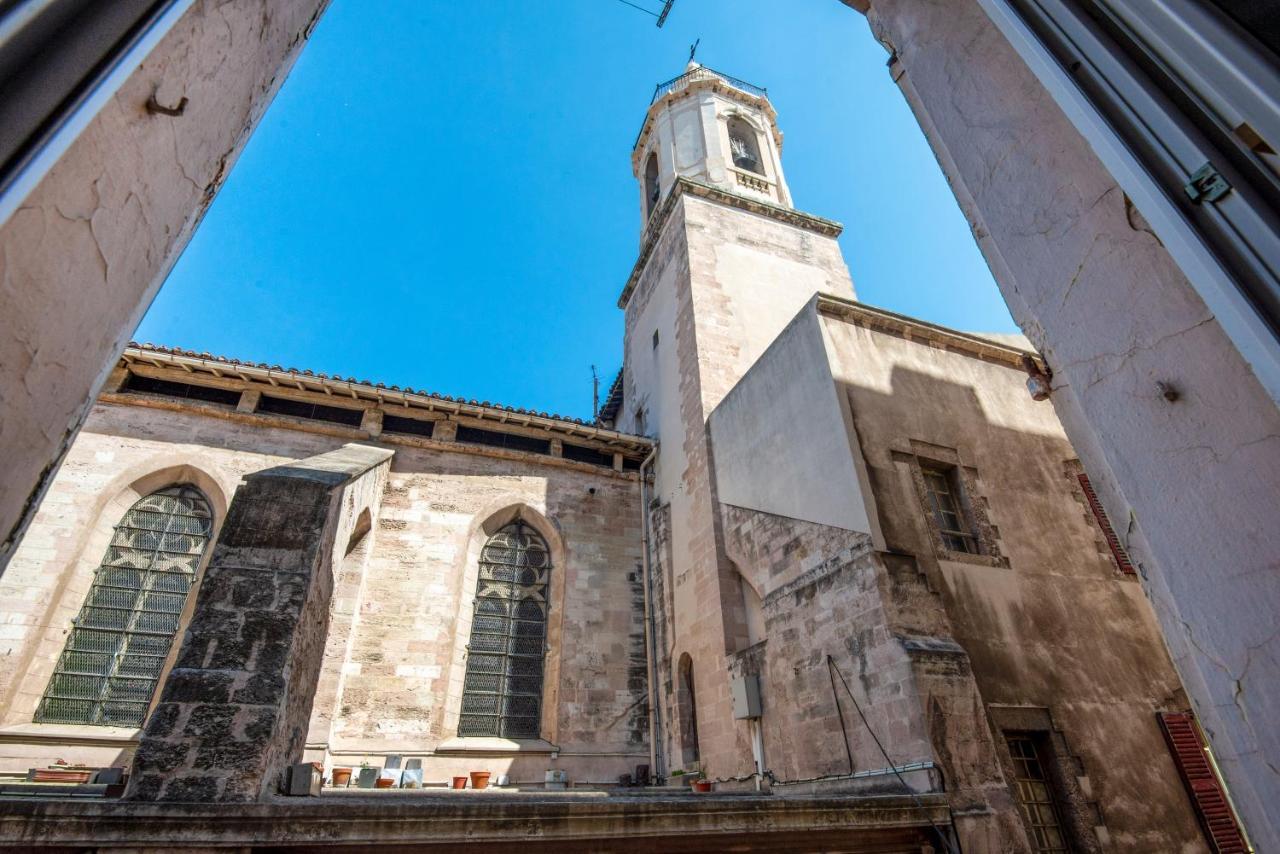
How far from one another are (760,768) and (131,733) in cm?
755

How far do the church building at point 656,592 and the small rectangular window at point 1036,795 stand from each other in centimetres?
3

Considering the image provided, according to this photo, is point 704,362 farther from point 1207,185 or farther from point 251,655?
point 1207,185

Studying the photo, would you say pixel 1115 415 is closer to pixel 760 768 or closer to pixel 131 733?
pixel 760 768

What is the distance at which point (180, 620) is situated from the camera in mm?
8195

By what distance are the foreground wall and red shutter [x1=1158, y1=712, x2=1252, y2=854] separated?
19.8 feet

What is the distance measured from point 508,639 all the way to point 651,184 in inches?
518

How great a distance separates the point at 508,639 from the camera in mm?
9531

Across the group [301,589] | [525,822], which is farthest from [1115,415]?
[301,589]

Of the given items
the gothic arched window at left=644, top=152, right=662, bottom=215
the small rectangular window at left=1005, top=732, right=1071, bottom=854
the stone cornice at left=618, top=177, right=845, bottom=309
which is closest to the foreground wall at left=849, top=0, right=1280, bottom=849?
the small rectangular window at left=1005, top=732, right=1071, bottom=854

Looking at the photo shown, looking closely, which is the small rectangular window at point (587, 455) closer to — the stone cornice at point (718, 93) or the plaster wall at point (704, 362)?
the plaster wall at point (704, 362)

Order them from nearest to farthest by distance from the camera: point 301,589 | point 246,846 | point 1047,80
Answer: point 1047,80
point 246,846
point 301,589

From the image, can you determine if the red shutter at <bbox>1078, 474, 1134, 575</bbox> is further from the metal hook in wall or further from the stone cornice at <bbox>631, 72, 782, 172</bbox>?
the stone cornice at <bbox>631, 72, 782, 172</bbox>

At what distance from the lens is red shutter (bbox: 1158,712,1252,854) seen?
18.8ft

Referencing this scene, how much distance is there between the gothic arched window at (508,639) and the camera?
29.2 ft
